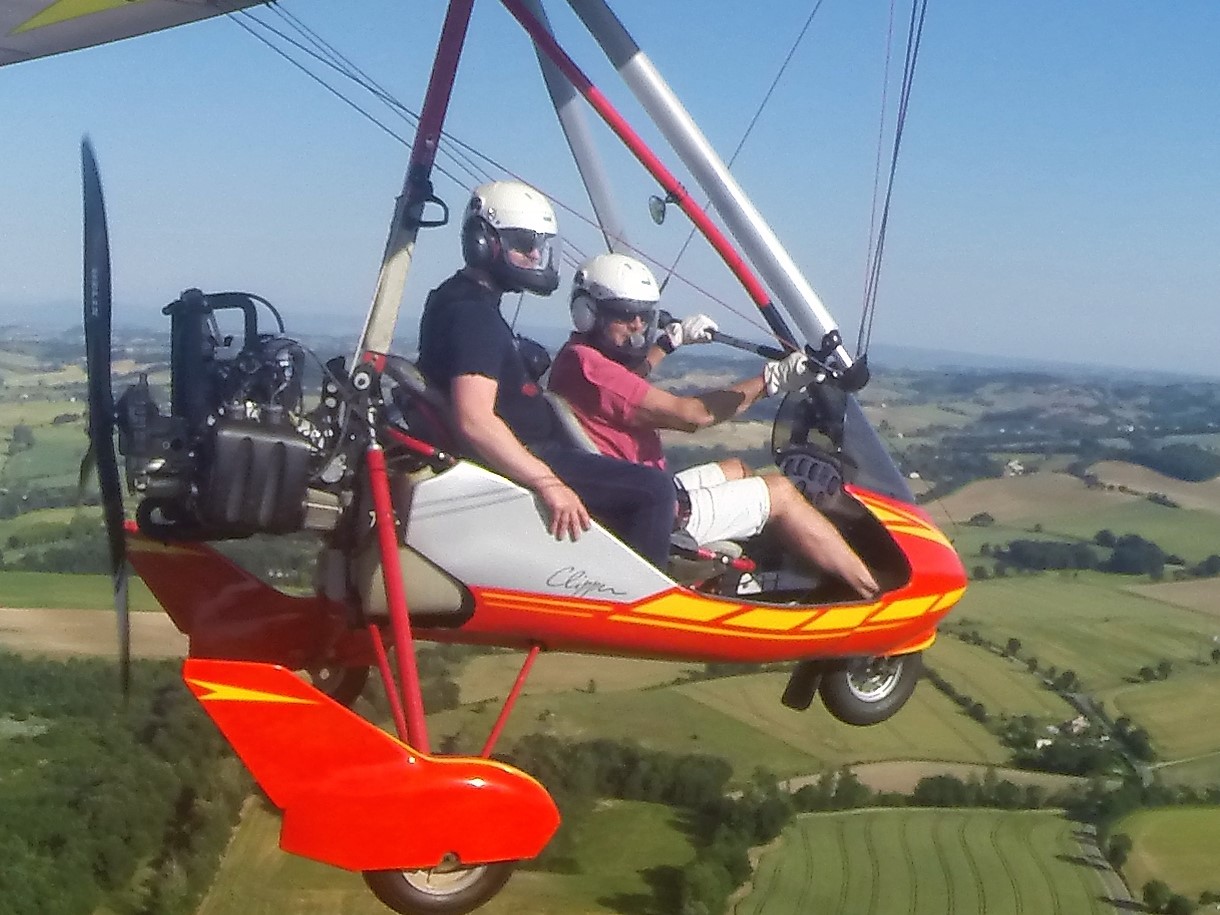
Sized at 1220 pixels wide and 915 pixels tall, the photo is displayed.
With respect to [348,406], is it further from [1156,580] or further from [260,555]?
[1156,580]

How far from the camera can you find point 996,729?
66.9 ft

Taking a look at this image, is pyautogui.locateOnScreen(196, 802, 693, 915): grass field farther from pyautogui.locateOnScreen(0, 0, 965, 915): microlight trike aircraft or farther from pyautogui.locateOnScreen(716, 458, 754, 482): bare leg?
pyautogui.locateOnScreen(716, 458, 754, 482): bare leg

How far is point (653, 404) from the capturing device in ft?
14.5

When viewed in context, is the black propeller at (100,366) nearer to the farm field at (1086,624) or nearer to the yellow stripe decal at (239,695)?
the yellow stripe decal at (239,695)

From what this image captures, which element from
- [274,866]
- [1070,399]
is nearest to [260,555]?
[274,866]

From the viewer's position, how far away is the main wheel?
4078 mm

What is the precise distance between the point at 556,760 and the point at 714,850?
421 centimetres

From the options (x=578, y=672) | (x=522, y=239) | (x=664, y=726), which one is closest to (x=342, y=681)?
(x=522, y=239)

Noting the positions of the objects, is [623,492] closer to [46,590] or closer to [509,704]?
[509,704]

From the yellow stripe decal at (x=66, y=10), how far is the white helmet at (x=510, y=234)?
197cm

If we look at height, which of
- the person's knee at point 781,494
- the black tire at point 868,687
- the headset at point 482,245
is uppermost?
the headset at point 482,245

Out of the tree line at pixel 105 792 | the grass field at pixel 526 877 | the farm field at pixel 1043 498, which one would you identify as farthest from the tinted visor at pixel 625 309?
the farm field at pixel 1043 498

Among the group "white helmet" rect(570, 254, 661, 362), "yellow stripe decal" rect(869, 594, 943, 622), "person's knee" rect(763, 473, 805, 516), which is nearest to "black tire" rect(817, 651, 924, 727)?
"yellow stripe decal" rect(869, 594, 943, 622)

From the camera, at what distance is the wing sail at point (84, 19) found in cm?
480
